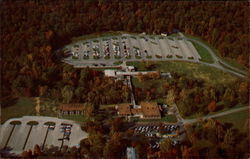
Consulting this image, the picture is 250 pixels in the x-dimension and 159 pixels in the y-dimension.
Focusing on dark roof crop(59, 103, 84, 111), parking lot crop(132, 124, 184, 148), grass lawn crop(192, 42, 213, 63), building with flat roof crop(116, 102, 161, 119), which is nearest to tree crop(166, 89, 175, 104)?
building with flat roof crop(116, 102, 161, 119)

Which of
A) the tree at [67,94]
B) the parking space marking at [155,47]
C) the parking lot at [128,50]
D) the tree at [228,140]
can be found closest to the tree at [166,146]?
the tree at [228,140]

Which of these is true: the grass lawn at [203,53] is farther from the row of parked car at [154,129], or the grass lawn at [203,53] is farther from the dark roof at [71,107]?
the dark roof at [71,107]

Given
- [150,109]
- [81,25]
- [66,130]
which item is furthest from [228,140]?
[81,25]

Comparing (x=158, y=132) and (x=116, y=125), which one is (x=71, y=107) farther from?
(x=158, y=132)

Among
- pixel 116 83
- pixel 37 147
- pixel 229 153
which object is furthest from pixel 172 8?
pixel 37 147

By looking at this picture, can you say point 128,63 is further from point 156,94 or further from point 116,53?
point 156,94

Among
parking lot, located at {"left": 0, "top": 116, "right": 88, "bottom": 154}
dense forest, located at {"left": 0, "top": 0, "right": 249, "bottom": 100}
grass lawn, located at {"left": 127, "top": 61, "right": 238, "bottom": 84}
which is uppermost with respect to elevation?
dense forest, located at {"left": 0, "top": 0, "right": 249, "bottom": 100}

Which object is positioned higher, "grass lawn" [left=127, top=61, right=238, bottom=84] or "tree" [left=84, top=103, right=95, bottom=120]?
"grass lawn" [left=127, top=61, right=238, bottom=84]

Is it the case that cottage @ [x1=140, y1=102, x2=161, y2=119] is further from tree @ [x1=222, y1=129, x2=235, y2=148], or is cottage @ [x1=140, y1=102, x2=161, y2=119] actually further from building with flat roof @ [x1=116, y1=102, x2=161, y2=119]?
tree @ [x1=222, y1=129, x2=235, y2=148]
